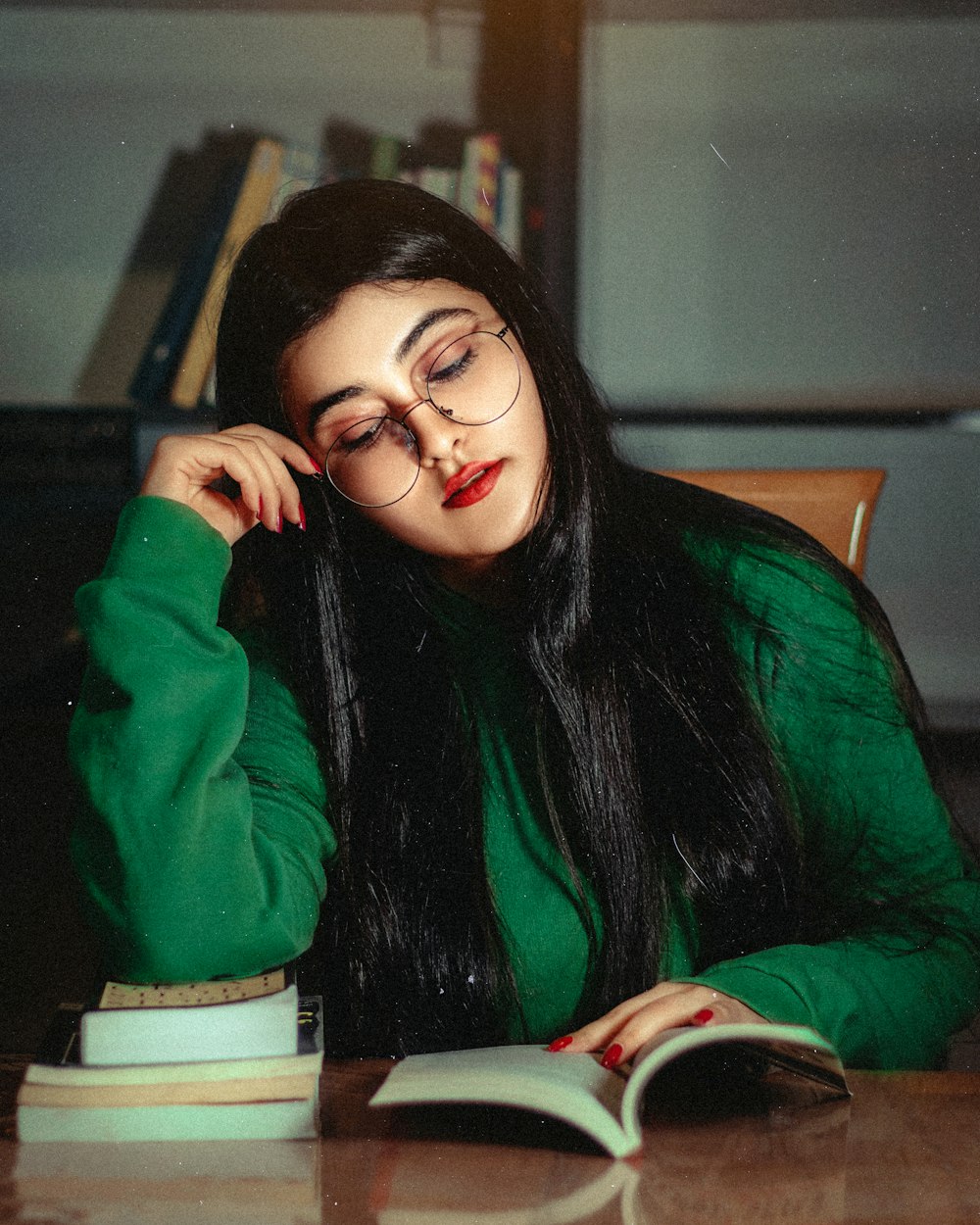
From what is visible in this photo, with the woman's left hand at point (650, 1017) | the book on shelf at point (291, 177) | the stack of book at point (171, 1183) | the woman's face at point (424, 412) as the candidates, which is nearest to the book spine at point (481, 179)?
the book on shelf at point (291, 177)

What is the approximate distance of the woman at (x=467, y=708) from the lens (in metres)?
0.73

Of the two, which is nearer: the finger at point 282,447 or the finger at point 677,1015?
the finger at point 677,1015

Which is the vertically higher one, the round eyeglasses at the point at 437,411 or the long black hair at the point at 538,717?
the round eyeglasses at the point at 437,411

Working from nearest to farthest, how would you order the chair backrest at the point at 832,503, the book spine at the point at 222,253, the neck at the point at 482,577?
the neck at the point at 482,577, the chair backrest at the point at 832,503, the book spine at the point at 222,253

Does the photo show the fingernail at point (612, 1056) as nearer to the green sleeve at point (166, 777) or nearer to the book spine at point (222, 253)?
the green sleeve at point (166, 777)

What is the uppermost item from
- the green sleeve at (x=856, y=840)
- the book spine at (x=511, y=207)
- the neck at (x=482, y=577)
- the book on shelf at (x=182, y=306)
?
the book spine at (x=511, y=207)

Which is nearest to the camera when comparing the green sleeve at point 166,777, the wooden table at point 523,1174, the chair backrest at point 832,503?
the wooden table at point 523,1174

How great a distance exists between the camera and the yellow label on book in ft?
1.98

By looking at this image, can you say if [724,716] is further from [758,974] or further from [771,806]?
[758,974]

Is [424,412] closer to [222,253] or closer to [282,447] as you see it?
[282,447]

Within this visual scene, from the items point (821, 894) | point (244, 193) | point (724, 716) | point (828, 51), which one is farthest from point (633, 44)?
point (821, 894)

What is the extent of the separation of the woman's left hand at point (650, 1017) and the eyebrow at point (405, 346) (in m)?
0.46

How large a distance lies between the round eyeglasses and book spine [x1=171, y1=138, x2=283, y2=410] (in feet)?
2.20

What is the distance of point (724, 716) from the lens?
2.94 ft
